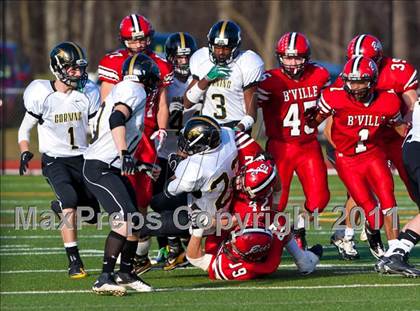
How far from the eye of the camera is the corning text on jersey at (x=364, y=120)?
8.58m

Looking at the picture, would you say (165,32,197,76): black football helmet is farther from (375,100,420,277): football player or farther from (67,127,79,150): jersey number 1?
(375,100,420,277): football player

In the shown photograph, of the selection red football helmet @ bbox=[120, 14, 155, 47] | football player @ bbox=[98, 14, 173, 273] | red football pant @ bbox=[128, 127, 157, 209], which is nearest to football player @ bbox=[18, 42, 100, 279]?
football player @ bbox=[98, 14, 173, 273]

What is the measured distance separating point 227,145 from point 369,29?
741 inches

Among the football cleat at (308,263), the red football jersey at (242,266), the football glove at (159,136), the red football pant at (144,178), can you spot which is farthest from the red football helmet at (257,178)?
the football glove at (159,136)

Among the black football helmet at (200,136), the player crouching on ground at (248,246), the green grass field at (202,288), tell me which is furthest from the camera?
the player crouching on ground at (248,246)

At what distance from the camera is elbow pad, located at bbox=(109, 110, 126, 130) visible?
284 inches

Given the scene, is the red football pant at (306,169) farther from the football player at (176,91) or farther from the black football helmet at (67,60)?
the black football helmet at (67,60)

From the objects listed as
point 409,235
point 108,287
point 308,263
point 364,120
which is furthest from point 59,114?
point 409,235

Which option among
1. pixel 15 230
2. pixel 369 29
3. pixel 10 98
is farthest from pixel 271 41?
pixel 15 230

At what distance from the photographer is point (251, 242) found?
7.66 metres

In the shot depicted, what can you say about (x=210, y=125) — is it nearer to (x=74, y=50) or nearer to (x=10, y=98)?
(x=74, y=50)

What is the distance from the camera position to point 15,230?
10969 mm

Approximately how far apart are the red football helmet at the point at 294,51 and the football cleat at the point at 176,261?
5.93 feet

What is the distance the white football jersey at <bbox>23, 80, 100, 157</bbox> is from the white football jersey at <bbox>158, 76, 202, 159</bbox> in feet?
2.56
